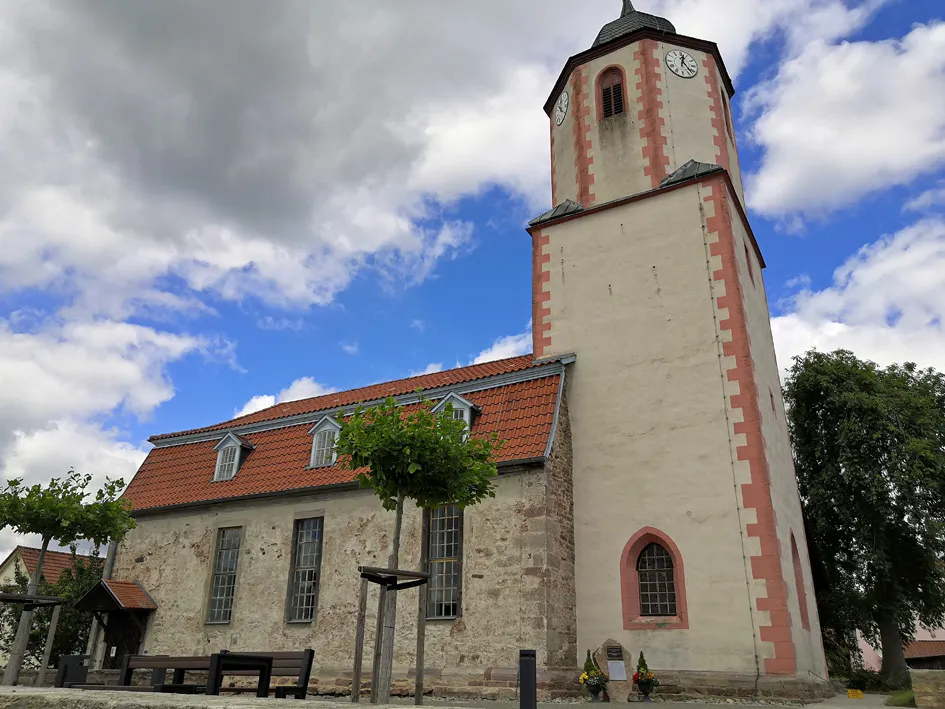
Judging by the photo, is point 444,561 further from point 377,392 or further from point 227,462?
point 227,462

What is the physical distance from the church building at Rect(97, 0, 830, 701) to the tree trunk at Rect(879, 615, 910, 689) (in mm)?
6535

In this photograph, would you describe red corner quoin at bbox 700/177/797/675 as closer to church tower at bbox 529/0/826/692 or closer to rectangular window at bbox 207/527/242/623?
church tower at bbox 529/0/826/692

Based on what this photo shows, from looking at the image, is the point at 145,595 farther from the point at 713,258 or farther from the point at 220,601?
the point at 713,258

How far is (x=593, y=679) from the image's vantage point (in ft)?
43.3

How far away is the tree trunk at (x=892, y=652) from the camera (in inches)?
809

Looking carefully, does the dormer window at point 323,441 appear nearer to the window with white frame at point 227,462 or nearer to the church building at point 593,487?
the church building at point 593,487

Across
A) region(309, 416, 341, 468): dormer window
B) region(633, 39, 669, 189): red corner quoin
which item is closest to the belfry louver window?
region(633, 39, 669, 189): red corner quoin

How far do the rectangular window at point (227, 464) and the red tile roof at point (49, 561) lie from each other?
11.7 m

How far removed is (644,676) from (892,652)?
40.0 feet

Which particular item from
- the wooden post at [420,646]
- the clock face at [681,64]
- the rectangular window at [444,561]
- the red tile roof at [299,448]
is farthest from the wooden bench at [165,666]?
the clock face at [681,64]

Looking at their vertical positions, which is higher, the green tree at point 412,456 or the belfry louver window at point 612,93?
the belfry louver window at point 612,93

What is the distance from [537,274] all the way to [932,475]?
12.3 m

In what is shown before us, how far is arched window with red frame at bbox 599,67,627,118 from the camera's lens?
19.8 m

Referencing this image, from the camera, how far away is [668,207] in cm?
1770
